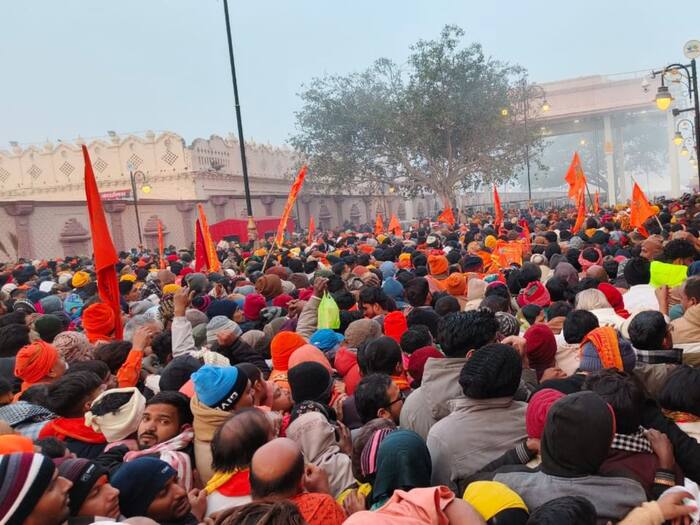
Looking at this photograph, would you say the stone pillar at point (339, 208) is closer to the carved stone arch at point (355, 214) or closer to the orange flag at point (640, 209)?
the carved stone arch at point (355, 214)

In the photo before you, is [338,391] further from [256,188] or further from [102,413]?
[256,188]

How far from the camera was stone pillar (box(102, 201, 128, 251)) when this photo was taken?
2206cm

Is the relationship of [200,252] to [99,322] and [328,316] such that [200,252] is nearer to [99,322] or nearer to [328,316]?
[99,322]

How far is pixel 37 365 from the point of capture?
3.90 m

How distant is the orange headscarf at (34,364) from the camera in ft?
12.8

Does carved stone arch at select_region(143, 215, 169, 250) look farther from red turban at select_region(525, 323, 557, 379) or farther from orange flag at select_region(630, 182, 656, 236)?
red turban at select_region(525, 323, 557, 379)

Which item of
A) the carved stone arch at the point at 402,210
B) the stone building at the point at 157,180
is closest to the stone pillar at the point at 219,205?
the stone building at the point at 157,180

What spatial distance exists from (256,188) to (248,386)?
33.4 meters

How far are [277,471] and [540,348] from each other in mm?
2018

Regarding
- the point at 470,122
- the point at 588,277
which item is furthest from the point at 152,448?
the point at 470,122

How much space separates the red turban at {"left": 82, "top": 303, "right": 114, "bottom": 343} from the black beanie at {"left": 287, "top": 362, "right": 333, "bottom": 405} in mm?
2844

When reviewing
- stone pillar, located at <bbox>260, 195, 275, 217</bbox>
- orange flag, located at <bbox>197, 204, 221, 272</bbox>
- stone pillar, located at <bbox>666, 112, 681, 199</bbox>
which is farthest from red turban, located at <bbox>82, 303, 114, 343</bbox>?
stone pillar, located at <bbox>666, 112, 681, 199</bbox>

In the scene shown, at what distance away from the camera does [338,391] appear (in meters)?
3.79

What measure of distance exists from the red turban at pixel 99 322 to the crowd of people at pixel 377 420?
0.27 metres
